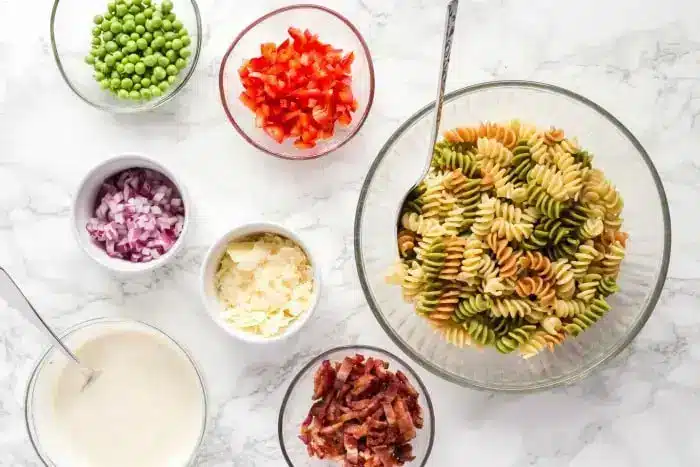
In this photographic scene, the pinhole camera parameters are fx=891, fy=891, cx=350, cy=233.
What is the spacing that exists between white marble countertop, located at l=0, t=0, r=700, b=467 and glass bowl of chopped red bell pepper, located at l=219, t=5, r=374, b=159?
4cm

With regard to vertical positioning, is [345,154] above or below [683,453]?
above

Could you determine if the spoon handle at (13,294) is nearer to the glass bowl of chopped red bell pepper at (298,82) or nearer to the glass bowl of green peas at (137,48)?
the glass bowl of green peas at (137,48)

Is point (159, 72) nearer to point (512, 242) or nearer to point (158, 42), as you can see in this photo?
point (158, 42)

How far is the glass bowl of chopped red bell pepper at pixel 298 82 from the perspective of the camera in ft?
6.44

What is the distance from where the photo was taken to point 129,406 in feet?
6.77

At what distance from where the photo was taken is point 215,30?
2092 millimetres

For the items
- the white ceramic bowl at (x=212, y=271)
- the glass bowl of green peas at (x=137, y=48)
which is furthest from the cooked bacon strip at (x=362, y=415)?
the glass bowl of green peas at (x=137, y=48)

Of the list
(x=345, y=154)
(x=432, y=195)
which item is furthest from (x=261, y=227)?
(x=432, y=195)

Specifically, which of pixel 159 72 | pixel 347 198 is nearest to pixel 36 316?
pixel 159 72

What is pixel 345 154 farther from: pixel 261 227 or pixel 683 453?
pixel 683 453

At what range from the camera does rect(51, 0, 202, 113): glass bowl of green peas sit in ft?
6.68

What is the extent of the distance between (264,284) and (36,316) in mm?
493

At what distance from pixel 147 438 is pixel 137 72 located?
2.78 feet

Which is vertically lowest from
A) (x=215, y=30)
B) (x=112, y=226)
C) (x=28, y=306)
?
(x=28, y=306)
